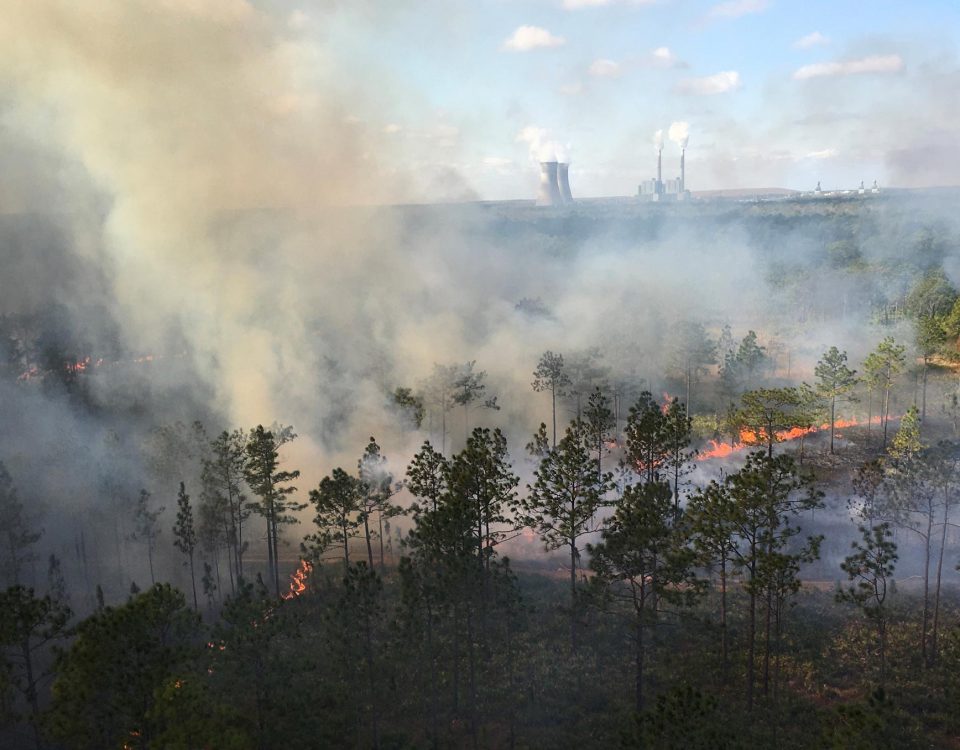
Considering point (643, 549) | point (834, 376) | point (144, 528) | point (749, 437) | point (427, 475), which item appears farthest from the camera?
point (749, 437)

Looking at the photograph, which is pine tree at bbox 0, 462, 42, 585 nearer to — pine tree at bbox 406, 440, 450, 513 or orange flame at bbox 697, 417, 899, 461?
pine tree at bbox 406, 440, 450, 513

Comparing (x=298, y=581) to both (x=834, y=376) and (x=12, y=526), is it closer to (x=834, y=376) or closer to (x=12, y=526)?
(x=12, y=526)

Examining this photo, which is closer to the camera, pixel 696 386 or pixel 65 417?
pixel 65 417

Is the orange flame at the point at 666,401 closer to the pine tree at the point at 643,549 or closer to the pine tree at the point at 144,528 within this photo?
the pine tree at the point at 643,549

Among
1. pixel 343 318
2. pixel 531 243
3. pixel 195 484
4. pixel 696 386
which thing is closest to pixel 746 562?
pixel 195 484

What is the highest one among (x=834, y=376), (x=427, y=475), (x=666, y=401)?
(x=834, y=376)

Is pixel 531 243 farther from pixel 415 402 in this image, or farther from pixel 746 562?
pixel 746 562

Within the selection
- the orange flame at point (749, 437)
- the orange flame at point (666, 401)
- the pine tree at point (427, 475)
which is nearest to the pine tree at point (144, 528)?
the pine tree at point (427, 475)

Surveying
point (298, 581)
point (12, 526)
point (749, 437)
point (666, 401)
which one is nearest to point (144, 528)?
point (12, 526)
